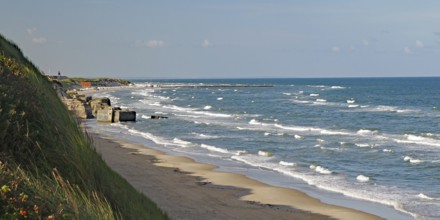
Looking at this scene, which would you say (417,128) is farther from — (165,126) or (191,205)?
(191,205)

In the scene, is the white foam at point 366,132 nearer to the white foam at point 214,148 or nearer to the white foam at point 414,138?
the white foam at point 414,138

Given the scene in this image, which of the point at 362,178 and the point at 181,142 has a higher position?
the point at 362,178

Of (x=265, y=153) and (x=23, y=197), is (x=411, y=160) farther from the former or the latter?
(x=23, y=197)

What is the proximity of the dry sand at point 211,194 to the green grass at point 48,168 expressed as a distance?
6091 mm

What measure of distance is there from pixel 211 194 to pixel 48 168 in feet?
39.8

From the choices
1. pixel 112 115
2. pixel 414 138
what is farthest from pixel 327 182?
pixel 112 115

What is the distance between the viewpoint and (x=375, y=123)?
52.4 m

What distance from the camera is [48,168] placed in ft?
25.5

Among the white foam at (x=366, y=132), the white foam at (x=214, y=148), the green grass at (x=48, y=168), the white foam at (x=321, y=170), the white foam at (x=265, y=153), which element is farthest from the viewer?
the white foam at (x=366, y=132)

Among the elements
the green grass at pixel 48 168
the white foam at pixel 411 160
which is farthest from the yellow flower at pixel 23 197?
the white foam at pixel 411 160

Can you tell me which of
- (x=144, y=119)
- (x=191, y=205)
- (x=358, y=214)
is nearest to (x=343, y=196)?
(x=358, y=214)

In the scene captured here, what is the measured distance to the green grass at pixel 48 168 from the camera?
5.53 meters

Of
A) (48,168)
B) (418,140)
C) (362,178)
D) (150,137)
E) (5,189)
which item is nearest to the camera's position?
(5,189)

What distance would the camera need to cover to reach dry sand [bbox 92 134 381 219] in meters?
16.9
